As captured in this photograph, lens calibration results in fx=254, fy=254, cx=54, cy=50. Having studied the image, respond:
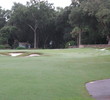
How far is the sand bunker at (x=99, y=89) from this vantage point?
7207 mm

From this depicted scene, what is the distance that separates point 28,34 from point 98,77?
6429 centimetres

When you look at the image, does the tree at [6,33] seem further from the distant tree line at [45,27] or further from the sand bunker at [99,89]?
the sand bunker at [99,89]

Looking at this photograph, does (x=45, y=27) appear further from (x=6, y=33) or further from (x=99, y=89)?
(x=99, y=89)

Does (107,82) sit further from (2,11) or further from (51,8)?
(2,11)

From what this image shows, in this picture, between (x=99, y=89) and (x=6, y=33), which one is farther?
(x=6, y=33)

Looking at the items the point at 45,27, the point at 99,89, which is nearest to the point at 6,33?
the point at 45,27

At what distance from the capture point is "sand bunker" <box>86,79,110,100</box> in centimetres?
721

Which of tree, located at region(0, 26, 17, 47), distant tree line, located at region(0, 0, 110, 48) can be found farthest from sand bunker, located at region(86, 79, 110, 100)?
tree, located at region(0, 26, 17, 47)

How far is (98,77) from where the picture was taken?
35.2ft

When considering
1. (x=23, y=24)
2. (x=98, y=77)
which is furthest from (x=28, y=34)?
(x=98, y=77)

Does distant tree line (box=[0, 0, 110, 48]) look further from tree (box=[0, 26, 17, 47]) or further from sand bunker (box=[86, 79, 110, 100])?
sand bunker (box=[86, 79, 110, 100])

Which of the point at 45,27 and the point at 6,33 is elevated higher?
the point at 45,27

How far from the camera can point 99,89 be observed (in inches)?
324

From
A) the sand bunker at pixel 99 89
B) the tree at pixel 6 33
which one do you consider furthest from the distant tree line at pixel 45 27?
the sand bunker at pixel 99 89
